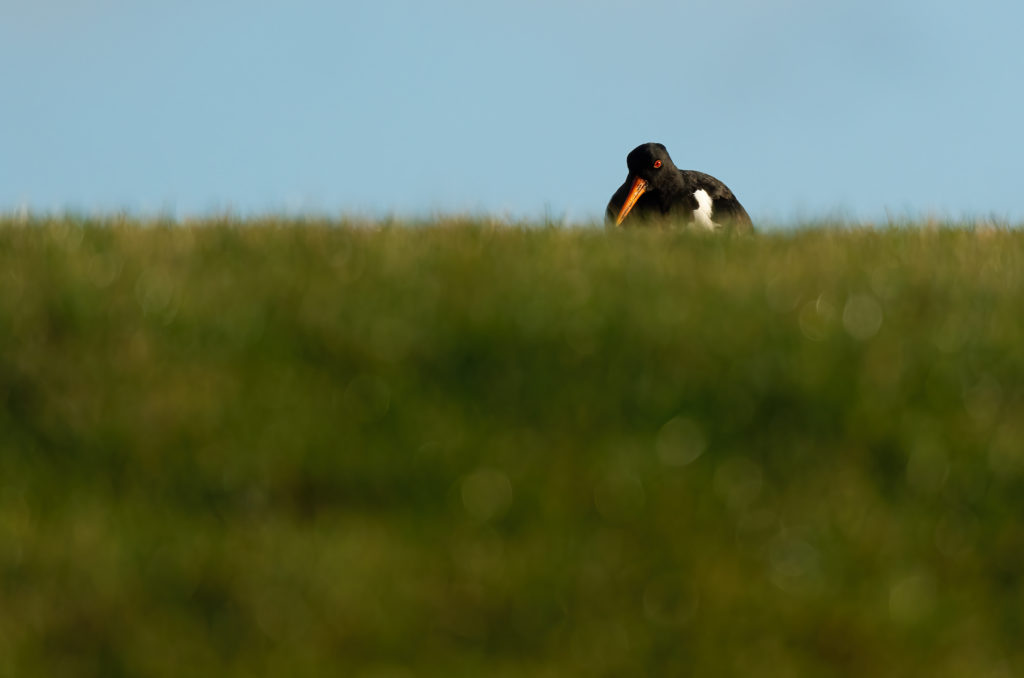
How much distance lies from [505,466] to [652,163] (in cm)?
1096

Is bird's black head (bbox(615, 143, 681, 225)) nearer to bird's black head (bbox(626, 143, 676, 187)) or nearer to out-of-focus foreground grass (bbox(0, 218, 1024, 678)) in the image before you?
bird's black head (bbox(626, 143, 676, 187))

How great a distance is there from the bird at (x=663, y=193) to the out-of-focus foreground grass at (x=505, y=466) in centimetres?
827

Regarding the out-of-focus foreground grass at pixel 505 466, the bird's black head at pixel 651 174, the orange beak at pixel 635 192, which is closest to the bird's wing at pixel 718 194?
the bird's black head at pixel 651 174

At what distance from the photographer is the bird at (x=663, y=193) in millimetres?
16828

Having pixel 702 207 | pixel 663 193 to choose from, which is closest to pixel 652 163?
pixel 663 193

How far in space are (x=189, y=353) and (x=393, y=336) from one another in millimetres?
1271

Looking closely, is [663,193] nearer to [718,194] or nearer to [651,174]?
[651,174]

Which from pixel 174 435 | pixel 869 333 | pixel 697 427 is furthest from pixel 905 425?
pixel 174 435

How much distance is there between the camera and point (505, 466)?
264 inches

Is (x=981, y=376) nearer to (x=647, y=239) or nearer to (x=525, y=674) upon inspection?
(x=647, y=239)

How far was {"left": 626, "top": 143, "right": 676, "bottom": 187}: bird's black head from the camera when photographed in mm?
16969

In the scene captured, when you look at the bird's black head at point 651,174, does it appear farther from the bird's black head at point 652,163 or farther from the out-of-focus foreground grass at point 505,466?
the out-of-focus foreground grass at point 505,466

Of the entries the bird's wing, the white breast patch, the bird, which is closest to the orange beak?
the bird

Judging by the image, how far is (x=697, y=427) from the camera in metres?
7.04
